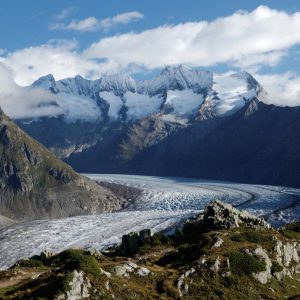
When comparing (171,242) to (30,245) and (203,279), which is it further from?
(30,245)

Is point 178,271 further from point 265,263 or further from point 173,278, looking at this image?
point 265,263

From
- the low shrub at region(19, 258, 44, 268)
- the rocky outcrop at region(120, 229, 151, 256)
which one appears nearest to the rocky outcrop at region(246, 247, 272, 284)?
the rocky outcrop at region(120, 229, 151, 256)

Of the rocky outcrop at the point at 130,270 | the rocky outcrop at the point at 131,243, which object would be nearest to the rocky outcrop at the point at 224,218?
the rocky outcrop at the point at 131,243

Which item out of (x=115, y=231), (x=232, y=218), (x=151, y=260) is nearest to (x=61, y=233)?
(x=115, y=231)

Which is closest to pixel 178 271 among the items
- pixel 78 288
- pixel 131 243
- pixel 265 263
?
pixel 265 263

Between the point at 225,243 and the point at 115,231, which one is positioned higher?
the point at 225,243

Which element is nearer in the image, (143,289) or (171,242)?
(143,289)

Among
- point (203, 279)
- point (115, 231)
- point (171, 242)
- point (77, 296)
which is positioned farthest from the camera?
point (115, 231)

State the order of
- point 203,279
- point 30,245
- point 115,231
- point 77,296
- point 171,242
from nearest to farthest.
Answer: point 77,296 < point 203,279 < point 171,242 < point 30,245 < point 115,231
